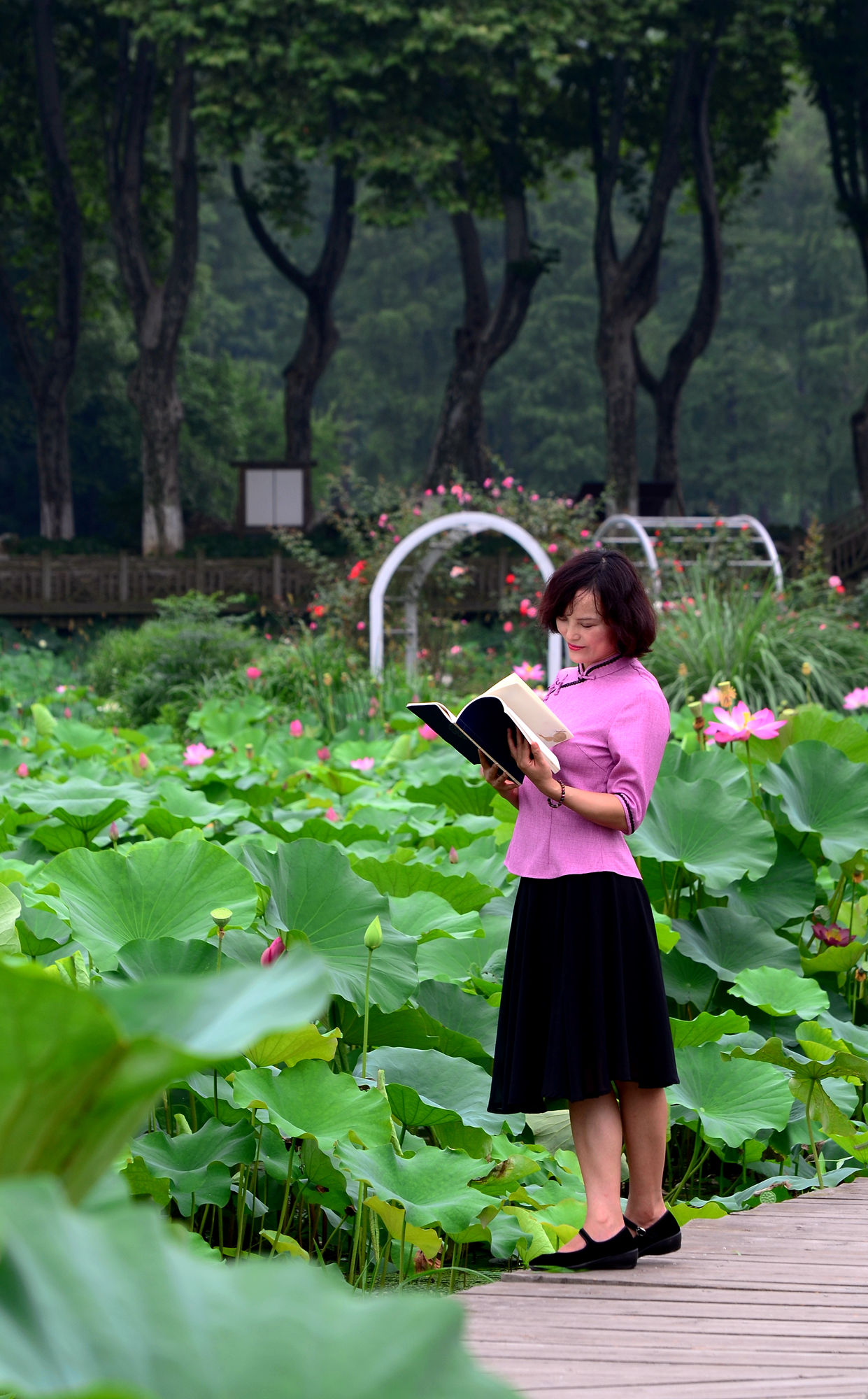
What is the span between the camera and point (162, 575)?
61.9 feet

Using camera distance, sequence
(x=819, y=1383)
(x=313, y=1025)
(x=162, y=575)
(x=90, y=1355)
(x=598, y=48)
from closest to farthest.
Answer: (x=90, y=1355), (x=819, y=1383), (x=313, y=1025), (x=598, y=48), (x=162, y=575)

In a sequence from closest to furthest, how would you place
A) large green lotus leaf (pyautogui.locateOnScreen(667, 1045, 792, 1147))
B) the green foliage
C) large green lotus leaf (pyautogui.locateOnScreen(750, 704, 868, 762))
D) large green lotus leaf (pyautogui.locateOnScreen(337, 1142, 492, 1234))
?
large green lotus leaf (pyautogui.locateOnScreen(337, 1142, 492, 1234))
large green lotus leaf (pyautogui.locateOnScreen(667, 1045, 792, 1147))
large green lotus leaf (pyautogui.locateOnScreen(750, 704, 868, 762))
the green foliage

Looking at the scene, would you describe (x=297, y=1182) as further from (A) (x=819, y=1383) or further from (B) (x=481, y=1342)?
(A) (x=819, y=1383)

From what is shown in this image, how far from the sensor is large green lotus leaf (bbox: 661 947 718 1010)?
297 centimetres

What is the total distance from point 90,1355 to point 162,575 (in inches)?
741

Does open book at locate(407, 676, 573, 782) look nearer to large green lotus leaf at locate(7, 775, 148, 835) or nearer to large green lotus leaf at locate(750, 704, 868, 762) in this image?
large green lotus leaf at locate(7, 775, 148, 835)

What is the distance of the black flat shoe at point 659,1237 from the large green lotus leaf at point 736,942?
993mm

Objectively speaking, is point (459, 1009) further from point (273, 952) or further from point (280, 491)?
point (280, 491)

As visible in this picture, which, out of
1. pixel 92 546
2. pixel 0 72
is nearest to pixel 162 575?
pixel 92 546

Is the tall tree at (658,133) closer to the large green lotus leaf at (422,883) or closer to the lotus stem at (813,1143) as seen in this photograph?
the large green lotus leaf at (422,883)

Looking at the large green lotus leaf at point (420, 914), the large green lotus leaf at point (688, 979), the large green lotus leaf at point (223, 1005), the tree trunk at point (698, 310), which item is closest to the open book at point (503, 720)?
the large green lotus leaf at point (420, 914)

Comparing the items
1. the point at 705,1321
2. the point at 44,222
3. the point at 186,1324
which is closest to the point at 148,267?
the point at 44,222

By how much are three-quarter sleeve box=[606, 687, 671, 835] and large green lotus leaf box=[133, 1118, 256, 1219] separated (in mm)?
726

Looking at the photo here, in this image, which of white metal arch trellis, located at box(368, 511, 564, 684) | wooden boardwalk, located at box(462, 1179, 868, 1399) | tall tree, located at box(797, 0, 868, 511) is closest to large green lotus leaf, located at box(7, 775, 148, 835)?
wooden boardwalk, located at box(462, 1179, 868, 1399)
